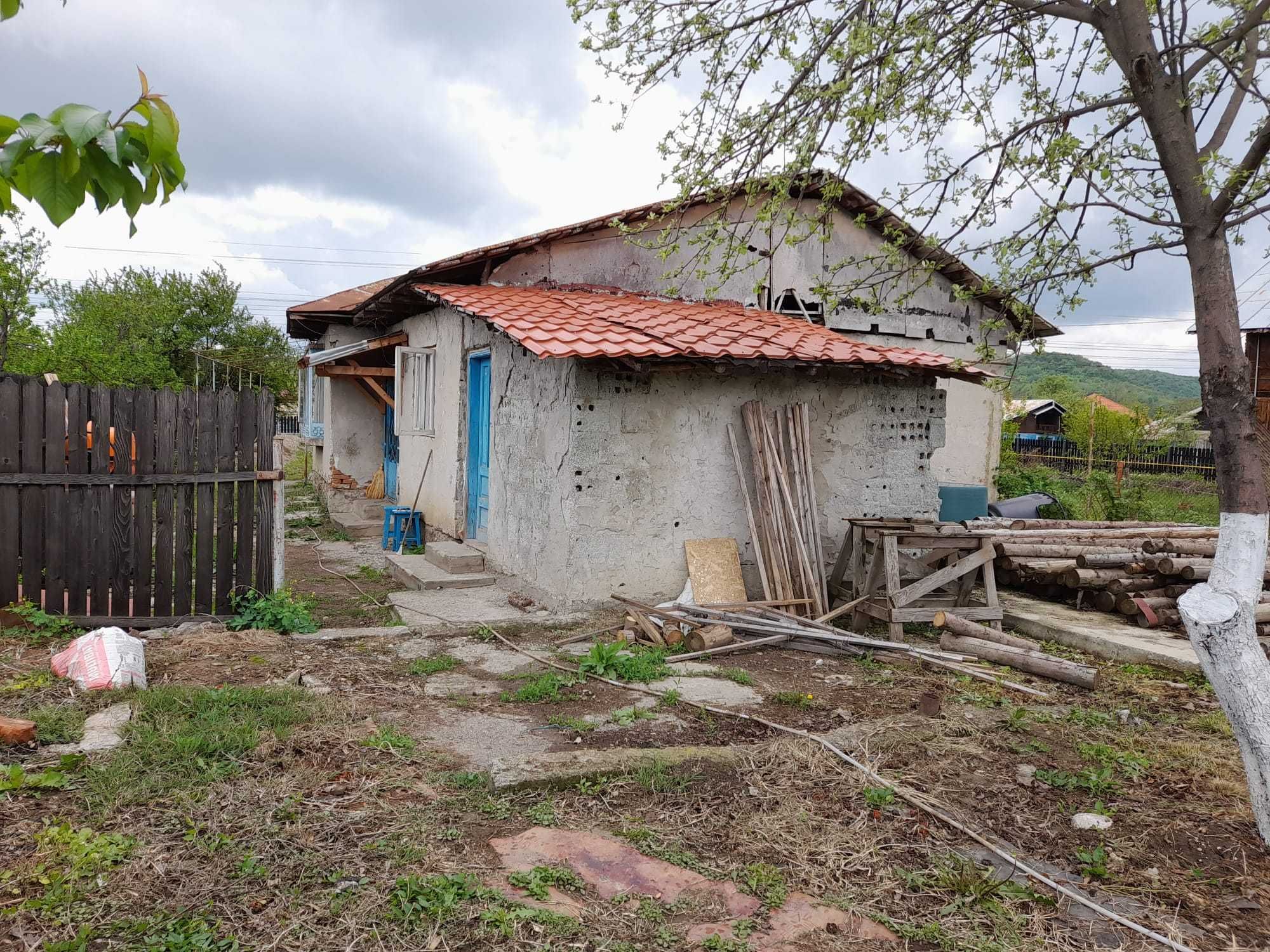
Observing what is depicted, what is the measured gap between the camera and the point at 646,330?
780cm

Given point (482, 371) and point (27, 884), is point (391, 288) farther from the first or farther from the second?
point (27, 884)

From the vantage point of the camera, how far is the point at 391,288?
31.9 ft

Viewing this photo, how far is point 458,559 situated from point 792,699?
4453 millimetres

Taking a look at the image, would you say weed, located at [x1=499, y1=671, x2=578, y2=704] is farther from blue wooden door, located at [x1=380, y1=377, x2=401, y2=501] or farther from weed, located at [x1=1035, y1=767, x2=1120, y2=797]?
blue wooden door, located at [x1=380, y1=377, x2=401, y2=501]

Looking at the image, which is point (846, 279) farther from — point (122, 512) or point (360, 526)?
point (122, 512)

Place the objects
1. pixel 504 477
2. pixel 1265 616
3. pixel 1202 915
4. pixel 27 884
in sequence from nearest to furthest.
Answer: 1. pixel 27 884
2. pixel 1202 915
3. pixel 1265 616
4. pixel 504 477

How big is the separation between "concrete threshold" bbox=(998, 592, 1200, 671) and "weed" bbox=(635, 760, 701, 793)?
15.4ft

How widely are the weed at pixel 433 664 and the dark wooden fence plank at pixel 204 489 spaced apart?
6.18 ft

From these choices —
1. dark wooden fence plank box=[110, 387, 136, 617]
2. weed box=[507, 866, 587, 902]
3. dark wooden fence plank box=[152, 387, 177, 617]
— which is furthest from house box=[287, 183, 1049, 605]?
weed box=[507, 866, 587, 902]

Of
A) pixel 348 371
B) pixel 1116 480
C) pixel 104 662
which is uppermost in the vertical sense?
pixel 348 371

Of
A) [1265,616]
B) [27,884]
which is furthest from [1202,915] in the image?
[1265,616]

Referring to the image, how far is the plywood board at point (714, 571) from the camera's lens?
7.84 metres

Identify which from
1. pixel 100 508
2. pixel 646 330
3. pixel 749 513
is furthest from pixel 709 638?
pixel 100 508

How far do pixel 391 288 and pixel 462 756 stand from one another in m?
6.80
